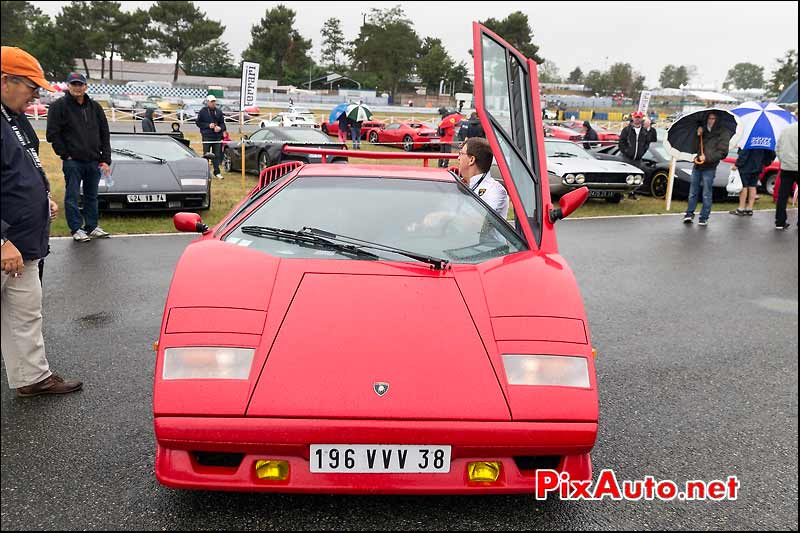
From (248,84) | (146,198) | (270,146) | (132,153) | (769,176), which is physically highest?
(248,84)

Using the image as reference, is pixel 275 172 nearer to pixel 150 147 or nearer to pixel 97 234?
pixel 97 234

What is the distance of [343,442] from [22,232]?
1957mm

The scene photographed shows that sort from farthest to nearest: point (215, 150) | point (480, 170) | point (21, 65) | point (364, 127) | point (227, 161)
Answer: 1. point (364, 127)
2. point (227, 161)
3. point (215, 150)
4. point (480, 170)
5. point (21, 65)

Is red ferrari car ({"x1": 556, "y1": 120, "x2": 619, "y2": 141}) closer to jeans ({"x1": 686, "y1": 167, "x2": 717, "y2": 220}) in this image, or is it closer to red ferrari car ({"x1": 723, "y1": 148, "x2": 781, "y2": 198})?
red ferrari car ({"x1": 723, "y1": 148, "x2": 781, "y2": 198})

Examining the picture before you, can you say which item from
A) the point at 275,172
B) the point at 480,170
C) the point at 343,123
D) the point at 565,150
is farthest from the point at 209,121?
the point at 480,170

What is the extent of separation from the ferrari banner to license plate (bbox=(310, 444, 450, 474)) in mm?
11283

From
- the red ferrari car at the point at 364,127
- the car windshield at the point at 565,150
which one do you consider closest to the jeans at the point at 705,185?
the car windshield at the point at 565,150

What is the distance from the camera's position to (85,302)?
4742mm

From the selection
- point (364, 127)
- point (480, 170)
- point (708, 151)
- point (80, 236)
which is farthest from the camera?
point (364, 127)

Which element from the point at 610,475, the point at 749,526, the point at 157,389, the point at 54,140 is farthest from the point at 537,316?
the point at 54,140

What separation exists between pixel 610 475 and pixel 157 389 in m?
1.79

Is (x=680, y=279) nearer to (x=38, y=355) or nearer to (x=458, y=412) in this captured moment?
(x=458, y=412)

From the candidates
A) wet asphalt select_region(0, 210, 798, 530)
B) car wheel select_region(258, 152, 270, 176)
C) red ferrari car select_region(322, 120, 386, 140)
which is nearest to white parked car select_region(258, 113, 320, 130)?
red ferrari car select_region(322, 120, 386, 140)

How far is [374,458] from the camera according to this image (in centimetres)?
197
